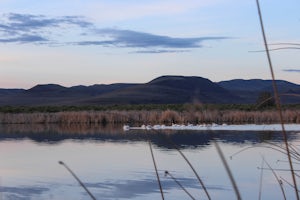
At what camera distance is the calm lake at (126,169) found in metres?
7.29

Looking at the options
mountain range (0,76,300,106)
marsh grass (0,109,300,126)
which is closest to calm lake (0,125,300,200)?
marsh grass (0,109,300,126)

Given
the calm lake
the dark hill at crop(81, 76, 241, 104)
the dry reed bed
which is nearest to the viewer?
the calm lake

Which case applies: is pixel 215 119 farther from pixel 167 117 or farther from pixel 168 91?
pixel 168 91

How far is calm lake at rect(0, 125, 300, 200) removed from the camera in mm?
7285

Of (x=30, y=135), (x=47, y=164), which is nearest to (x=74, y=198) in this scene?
(x=47, y=164)

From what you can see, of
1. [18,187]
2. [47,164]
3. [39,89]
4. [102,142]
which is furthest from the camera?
[39,89]

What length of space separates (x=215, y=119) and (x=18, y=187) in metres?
16.6

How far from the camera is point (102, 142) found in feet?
50.0

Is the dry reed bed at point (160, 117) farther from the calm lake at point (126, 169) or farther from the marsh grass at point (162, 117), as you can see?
the calm lake at point (126, 169)

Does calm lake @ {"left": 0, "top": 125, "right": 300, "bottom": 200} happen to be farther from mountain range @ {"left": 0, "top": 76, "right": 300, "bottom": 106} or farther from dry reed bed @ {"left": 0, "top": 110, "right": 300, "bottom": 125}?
mountain range @ {"left": 0, "top": 76, "right": 300, "bottom": 106}

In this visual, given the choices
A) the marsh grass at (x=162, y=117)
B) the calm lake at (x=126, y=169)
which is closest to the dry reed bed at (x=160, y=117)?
the marsh grass at (x=162, y=117)

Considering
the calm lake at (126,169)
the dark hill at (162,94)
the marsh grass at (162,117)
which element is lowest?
the calm lake at (126,169)

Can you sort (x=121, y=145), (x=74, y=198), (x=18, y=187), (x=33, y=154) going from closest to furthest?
(x=74, y=198) < (x=18, y=187) < (x=33, y=154) < (x=121, y=145)

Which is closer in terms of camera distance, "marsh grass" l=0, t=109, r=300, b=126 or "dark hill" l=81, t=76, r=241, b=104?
"marsh grass" l=0, t=109, r=300, b=126
